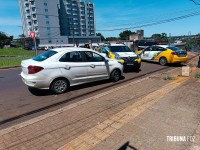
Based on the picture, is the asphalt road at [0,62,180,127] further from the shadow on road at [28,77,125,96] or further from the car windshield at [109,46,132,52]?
the car windshield at [109,46,132,52]

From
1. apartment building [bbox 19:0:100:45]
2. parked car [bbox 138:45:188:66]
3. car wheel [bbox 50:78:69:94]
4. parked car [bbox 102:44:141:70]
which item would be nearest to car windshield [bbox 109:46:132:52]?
parked car [bbox 102:44:141:70]

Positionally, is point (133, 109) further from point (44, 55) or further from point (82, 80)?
point (44, 55)

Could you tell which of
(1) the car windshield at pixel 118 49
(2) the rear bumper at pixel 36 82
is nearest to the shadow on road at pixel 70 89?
(2) the rear bumper at pixel 36 82

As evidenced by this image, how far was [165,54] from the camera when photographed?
42.9 feet

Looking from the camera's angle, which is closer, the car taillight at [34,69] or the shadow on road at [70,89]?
the car taillight at [34,69]

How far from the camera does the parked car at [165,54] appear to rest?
41.6ft

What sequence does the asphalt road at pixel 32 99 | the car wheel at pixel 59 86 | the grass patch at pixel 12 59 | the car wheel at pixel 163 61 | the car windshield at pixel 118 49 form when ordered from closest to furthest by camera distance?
1. the asphalt road at pixel 32 99
2. the car wheel at pixel 59 86
3. the car windshield at pixel 118 49
4. the car wheel at pixel 163 61
5. the grass patch at pixel 12 59

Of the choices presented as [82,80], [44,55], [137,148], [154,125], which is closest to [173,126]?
[154,125]

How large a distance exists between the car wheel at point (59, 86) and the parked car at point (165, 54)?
29.3 ft

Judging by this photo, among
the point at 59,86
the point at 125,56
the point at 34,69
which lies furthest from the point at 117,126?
the point at 125,56

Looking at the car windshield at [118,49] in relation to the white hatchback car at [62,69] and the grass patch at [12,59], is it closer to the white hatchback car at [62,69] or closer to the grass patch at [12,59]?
the white hatchback car at [62,69]

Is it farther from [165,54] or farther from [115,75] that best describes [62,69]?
[165,54]

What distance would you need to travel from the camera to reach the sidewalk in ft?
10.8

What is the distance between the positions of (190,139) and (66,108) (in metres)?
3.10
